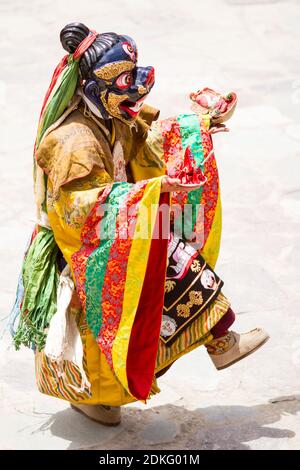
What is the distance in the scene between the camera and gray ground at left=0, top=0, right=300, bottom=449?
4.67m

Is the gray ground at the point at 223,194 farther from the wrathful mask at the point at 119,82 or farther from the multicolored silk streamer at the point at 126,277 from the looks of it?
the wrathful mask at the point at 119,82

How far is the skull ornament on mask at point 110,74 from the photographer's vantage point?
4.19 meters

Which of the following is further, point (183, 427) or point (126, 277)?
point (183, 427)

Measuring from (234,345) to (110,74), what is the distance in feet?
3.63

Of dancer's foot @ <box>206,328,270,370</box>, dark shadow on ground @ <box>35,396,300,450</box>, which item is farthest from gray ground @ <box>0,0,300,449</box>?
dancer's foot @ <box>206,328,270,370</box>

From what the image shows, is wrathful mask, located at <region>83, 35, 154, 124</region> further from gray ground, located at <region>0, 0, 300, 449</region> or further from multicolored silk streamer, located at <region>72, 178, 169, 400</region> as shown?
gray ground, located at <region>0, 0, 300, 449</region>

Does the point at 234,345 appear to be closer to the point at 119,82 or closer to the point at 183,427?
the point at 183,427

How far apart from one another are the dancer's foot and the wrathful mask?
0.90m

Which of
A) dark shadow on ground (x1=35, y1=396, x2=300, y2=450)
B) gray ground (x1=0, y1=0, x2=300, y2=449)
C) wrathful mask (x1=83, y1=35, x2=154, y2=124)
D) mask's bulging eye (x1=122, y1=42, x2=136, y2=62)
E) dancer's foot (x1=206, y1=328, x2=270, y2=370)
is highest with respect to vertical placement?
mask's bulging eye (x1=122, y1=42, x2=136, y2=62)

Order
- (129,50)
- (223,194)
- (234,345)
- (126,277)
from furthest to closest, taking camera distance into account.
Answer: (223,194) → (234,345) → (129,50) → (126,277)

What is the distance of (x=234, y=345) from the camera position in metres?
4.58

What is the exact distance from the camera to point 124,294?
13.6 ft

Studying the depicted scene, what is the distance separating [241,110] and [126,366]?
3.71 metres

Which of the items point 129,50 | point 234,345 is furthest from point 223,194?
point 129,50
